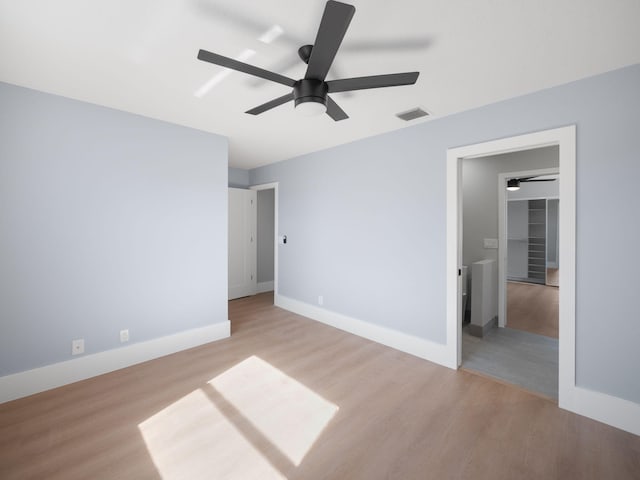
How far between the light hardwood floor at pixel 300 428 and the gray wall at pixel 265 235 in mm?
3228

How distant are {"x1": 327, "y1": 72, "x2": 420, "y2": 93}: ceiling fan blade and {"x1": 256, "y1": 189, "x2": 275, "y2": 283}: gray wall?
4.51 meters

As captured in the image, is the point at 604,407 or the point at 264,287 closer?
the point at 604,407

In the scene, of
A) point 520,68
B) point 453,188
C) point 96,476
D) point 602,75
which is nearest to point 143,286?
point 96,476

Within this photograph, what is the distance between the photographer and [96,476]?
1585 millimetres

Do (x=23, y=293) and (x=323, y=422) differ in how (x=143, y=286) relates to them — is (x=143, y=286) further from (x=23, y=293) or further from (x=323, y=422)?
(x=323, y=422)

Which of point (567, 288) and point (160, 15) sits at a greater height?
point (160, 15)

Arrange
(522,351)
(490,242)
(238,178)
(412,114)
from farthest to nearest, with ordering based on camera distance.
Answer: (238,178) → (490,242) → (522,351) → (412,114)

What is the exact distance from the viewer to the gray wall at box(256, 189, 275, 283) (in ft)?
19.7

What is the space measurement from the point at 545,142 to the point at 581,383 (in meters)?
1.86

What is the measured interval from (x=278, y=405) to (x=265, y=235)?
13.7ft

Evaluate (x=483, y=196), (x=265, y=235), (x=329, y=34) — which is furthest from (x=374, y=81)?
(x=265, y=235)

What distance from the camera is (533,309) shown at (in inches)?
190

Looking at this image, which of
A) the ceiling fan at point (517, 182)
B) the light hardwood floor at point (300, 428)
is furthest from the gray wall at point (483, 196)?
the ceiling fan at point (517, 182)

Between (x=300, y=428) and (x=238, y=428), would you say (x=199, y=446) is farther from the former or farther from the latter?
(x=300, y=428)
